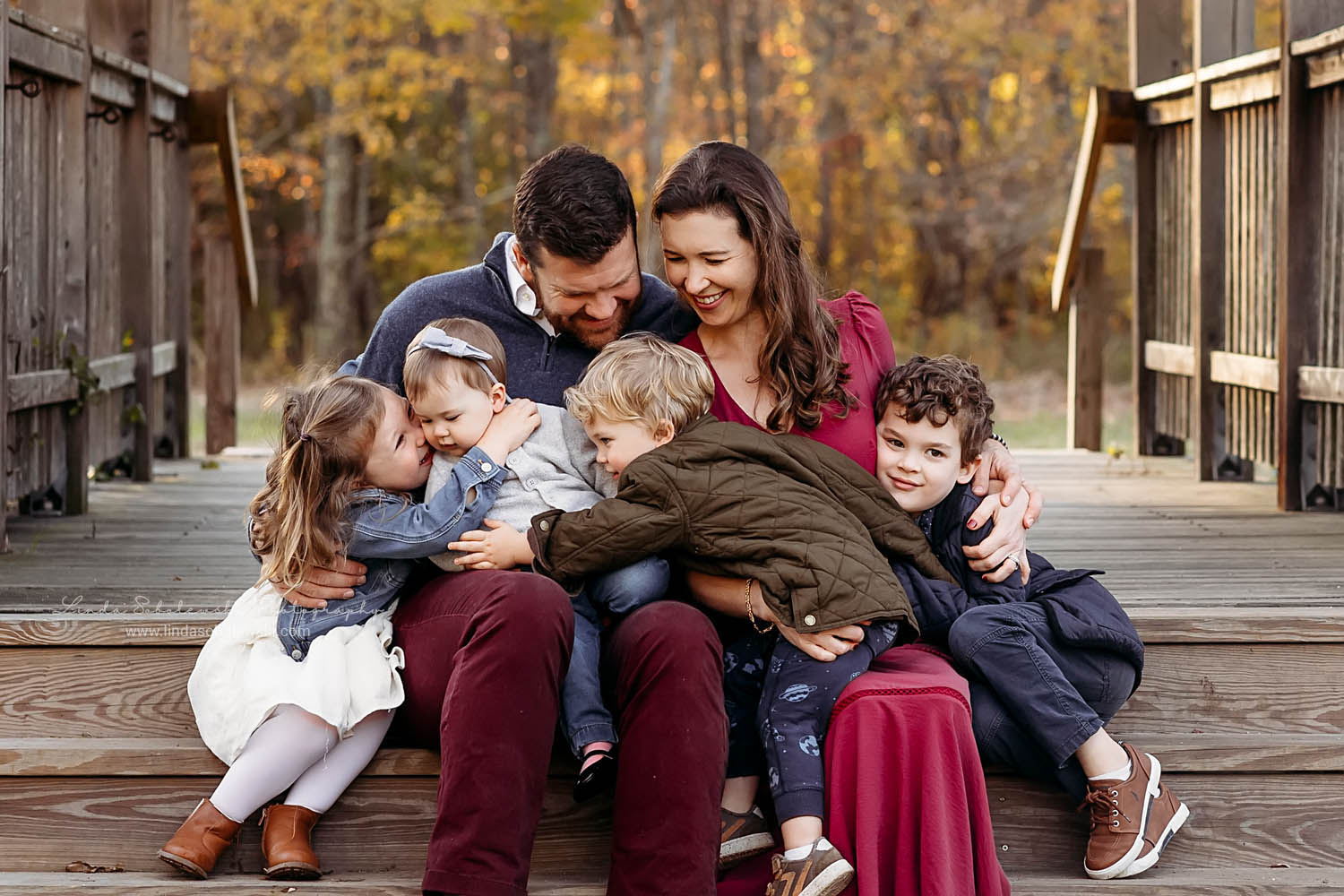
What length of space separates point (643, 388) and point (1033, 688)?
0.85 m

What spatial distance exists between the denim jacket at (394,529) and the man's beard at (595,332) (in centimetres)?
40

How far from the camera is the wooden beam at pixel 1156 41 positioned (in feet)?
18.3

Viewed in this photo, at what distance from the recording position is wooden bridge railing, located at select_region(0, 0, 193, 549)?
3771 mm

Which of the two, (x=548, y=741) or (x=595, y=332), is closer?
(x=548, y=741)

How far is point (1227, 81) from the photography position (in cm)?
472

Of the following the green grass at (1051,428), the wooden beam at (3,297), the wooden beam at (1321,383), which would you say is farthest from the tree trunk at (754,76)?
the wooden beam at (3,297)

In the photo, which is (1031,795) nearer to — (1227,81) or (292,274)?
(1227,81)

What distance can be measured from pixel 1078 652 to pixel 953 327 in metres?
12.1

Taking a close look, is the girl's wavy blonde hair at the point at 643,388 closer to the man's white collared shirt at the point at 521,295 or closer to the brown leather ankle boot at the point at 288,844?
the man's white collared shirt at the point at 521,295

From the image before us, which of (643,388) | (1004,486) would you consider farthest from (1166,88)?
(643,388)

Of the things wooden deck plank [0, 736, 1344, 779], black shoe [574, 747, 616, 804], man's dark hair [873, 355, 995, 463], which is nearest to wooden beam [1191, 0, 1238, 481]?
wooden deck plank [0, 736, 1344, 779]

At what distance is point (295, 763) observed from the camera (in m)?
2.34

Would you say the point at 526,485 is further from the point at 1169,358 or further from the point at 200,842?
the point at 1169,358

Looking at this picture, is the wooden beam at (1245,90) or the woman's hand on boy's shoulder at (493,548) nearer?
the woman's hand on boy's shoulder at (493,548)
